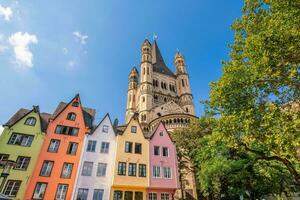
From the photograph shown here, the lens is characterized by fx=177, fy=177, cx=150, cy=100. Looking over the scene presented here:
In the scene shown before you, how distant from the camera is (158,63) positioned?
94.6 meters

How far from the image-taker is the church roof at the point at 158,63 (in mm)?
87200

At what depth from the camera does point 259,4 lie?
1503 cm

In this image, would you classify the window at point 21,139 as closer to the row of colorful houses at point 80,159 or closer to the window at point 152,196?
the row of colorful houses at point 80,159

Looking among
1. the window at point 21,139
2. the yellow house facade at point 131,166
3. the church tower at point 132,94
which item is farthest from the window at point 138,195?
the church tower at point 132,94

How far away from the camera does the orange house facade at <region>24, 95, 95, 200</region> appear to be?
67.5ft

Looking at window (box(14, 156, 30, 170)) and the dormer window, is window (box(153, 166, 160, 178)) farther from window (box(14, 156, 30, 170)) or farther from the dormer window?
window (box(14, 156, 30, 170))


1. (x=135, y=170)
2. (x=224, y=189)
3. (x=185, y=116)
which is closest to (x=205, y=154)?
(x=224, y=189)

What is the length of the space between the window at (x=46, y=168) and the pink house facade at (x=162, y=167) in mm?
12681

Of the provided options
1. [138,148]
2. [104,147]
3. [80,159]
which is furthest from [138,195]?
[80,159]

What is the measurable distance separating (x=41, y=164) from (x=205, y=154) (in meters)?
20.4

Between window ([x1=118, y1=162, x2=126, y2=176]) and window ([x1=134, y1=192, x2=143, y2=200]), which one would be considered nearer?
window ([x1=134, y1=192, x2=143, y2=200])

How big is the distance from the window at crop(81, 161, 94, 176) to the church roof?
6668cm

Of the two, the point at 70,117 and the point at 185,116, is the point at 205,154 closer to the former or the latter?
the point at 70,117

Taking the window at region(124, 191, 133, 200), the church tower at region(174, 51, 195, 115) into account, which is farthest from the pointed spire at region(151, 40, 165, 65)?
the window at region(124, 191, 133, 200)
